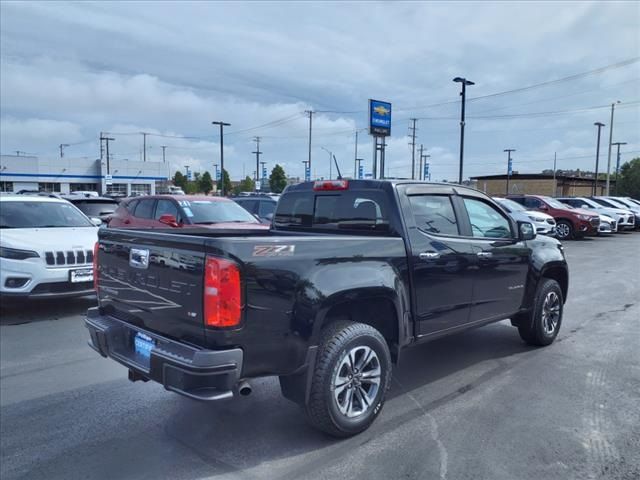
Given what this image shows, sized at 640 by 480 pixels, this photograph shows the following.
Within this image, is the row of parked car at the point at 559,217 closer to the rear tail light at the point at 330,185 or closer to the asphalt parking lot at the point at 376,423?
the asphalt parking lot at the point at 376,423

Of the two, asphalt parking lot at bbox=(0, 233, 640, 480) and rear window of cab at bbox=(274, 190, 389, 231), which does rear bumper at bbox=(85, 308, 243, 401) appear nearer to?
asphalt parking lot at bbox=(0, 233, 640, 480)

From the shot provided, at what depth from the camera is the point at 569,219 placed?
20234mm

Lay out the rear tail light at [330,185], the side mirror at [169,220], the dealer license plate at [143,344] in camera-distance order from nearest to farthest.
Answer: the dealer license plate at [143,344], the rear tail light at [330,185], the side mirror at [169,220]

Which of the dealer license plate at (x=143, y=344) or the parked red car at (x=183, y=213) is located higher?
the parked red car at (x=183, y=213)

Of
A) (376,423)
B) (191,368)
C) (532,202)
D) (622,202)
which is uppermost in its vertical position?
(622,202)

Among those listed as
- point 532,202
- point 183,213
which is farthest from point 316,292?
point 532,202

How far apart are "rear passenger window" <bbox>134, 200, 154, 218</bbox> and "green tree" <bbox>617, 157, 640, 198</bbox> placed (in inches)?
2535

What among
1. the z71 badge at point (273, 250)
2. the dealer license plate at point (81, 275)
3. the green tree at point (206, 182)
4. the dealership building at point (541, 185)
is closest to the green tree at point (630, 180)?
the dealership building at point (541, 185)

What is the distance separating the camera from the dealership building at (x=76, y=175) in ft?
227

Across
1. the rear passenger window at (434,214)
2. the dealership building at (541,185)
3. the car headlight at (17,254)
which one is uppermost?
the dealership building at (541,185)

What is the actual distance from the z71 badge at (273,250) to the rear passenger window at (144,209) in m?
8.07

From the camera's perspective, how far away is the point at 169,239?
3.16 m

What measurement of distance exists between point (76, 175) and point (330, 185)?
7907 cm

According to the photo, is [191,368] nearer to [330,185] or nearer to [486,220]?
[330,185]
